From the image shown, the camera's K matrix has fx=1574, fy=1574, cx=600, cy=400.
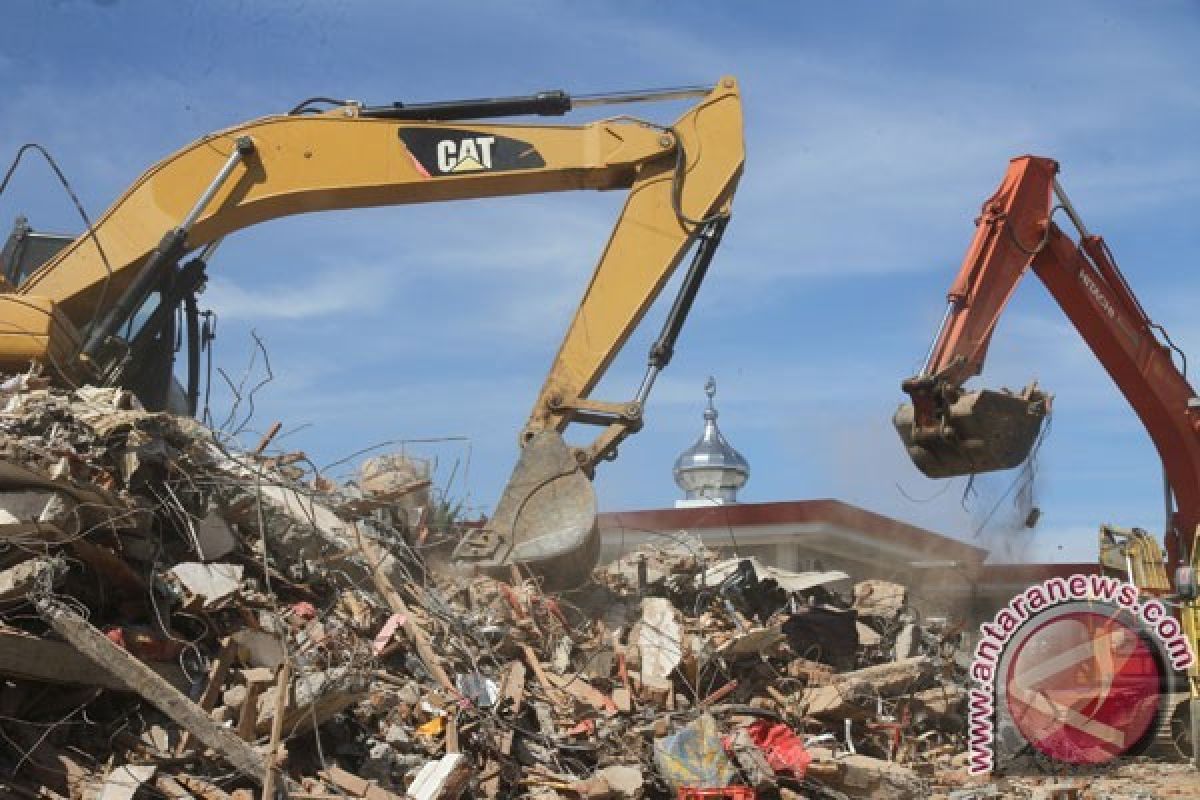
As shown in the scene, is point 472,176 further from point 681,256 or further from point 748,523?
point 748,523

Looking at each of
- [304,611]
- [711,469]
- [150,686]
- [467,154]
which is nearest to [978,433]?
[467,154]

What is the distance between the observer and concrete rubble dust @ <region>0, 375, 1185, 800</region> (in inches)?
280

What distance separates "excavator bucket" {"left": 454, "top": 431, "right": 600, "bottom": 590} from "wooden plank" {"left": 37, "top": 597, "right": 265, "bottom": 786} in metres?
3.68

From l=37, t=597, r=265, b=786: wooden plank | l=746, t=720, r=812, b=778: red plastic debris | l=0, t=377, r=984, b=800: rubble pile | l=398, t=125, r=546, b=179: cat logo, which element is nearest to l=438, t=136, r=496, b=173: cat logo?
l=398, t=125, r=546, b=179: cat logo

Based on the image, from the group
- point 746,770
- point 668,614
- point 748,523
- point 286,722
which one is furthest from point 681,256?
point 748,523

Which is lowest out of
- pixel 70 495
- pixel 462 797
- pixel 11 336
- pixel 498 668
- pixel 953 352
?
pixel 462 797

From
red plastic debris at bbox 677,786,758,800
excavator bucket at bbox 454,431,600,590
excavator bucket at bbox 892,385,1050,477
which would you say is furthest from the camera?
excavator bucket at bbox 454,431,600,590

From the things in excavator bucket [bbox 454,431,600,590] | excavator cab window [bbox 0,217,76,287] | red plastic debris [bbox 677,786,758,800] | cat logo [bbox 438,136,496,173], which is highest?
cat logo [bbox 438,136,496,173]

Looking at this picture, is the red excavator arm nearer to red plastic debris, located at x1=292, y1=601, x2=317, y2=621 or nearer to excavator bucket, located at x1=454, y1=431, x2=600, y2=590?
excavator bucket, located at x1=454, y1=431, x2=600, y2=590

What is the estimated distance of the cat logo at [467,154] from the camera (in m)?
11.6

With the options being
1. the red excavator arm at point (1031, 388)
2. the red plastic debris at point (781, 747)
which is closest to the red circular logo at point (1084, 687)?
the red excavator arm at point (1031, 388)

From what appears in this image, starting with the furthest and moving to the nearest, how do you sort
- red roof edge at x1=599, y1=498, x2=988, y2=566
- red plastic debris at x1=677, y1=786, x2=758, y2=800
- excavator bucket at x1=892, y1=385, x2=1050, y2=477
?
red roof edge at x1=599, y1=498, x2=988, y2=566, excavator bucket at x1=892, y1=385, x2=1050, y2=477, red plastic debris at x1=677, y1=786, x2=758, y2=800

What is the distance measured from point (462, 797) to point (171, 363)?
4.83 meters

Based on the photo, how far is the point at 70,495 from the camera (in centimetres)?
745
